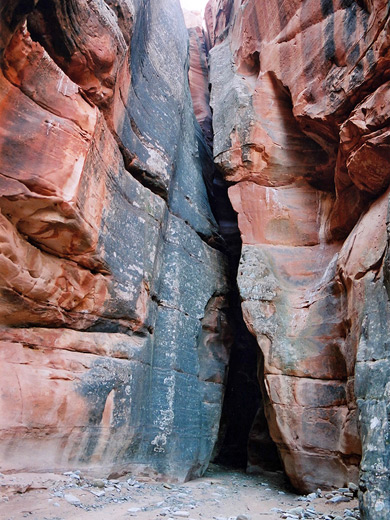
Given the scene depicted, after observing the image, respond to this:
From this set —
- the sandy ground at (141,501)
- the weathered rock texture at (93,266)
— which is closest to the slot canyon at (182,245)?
the weathered rock texture at (93,266)

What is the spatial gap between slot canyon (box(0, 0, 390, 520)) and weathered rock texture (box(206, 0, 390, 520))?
4cm

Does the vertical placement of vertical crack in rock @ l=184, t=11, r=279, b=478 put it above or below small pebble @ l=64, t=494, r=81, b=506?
above

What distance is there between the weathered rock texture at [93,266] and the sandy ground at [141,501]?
387 millimetres

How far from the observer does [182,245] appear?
996 centimetres

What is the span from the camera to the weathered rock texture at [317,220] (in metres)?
6.55

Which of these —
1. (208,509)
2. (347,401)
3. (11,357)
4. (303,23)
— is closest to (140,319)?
(11,357)

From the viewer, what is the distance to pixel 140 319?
7.98 meters

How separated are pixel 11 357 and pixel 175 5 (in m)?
12.5

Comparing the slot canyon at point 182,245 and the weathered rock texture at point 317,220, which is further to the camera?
the weathered rock texture at point 317,220

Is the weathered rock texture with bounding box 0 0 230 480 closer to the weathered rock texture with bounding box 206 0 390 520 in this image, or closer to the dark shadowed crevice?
the weathered rock texture with bounding box 206 0 390 520

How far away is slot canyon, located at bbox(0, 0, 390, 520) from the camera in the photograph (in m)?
5.96

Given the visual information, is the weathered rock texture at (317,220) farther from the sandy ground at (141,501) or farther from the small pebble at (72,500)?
the small pebble at (72,500)

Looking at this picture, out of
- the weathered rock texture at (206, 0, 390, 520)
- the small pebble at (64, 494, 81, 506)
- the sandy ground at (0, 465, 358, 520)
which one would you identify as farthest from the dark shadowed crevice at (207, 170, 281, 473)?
the small pebble at (64, 494, 81, 506)

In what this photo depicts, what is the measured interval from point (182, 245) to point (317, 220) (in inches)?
136
